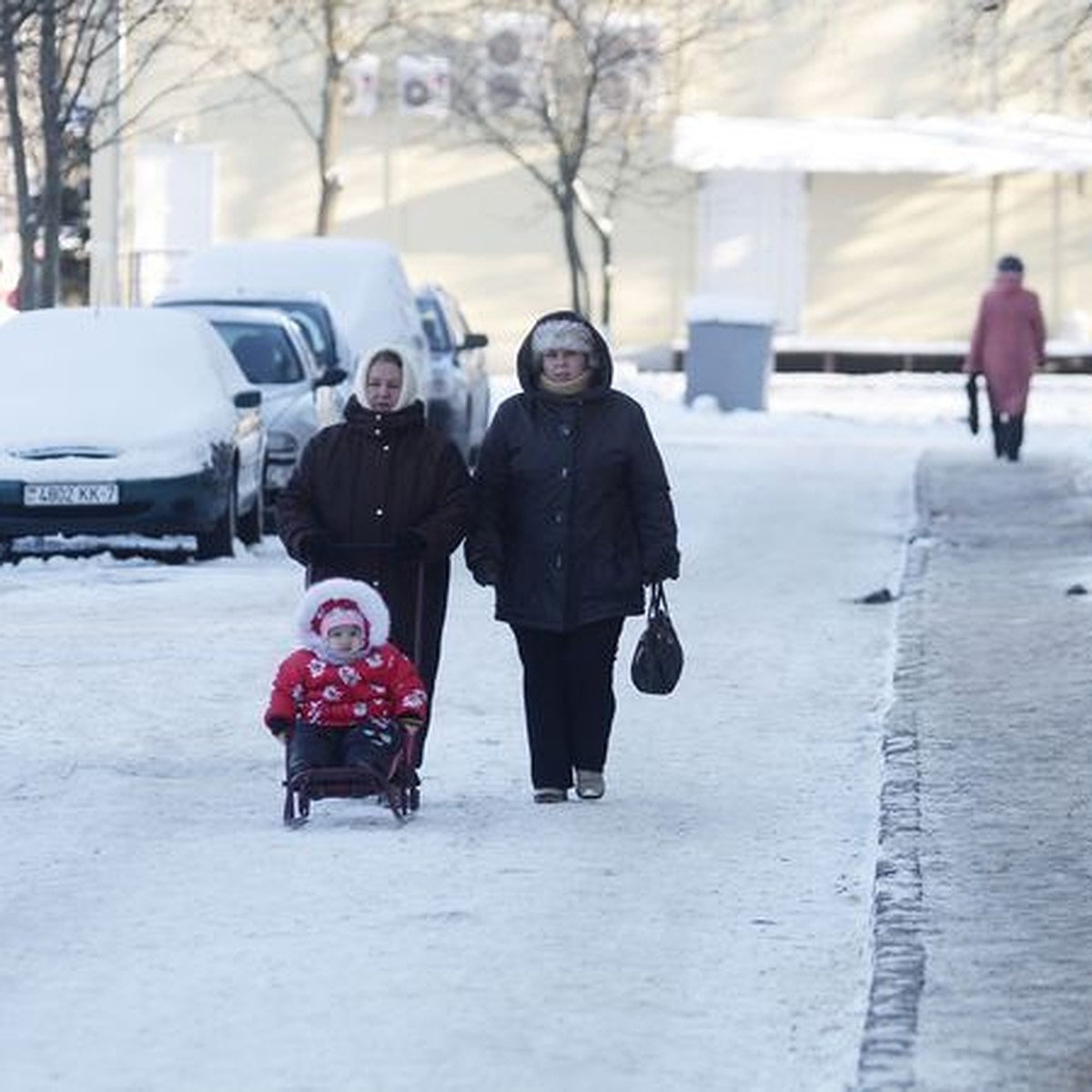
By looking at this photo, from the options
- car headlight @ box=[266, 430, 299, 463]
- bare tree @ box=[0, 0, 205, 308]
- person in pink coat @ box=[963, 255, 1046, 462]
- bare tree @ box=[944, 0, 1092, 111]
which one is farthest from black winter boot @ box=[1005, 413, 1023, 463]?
car headlight @ box=[266, 430, 299, 463]

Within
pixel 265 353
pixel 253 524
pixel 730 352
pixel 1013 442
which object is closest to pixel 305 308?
pixel 265 353

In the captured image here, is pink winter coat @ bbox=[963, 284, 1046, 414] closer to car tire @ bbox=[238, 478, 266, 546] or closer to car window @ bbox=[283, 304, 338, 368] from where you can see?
car window @ bbox=[283, 304, 338, 368]

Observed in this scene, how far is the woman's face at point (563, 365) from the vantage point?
11680 millimetres

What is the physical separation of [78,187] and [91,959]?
186 feet

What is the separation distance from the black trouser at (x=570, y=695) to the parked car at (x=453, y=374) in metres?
16.2

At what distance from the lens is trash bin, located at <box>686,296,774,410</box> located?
138 feet

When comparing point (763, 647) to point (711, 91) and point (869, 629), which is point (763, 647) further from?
point (711, 91)

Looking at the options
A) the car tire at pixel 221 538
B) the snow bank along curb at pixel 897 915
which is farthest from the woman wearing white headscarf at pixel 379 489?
the car tire at pixel 221 538

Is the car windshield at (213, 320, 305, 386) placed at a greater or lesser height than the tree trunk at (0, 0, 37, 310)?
lesser

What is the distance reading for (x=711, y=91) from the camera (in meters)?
54.4

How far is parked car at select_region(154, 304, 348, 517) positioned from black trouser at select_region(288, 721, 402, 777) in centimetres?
1290

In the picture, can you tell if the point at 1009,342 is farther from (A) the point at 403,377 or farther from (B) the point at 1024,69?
(A) the point at 403,377

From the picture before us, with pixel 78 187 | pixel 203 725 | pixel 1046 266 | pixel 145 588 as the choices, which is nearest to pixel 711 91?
pixel 1046 266

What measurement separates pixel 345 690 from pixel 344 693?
1 centimetres
